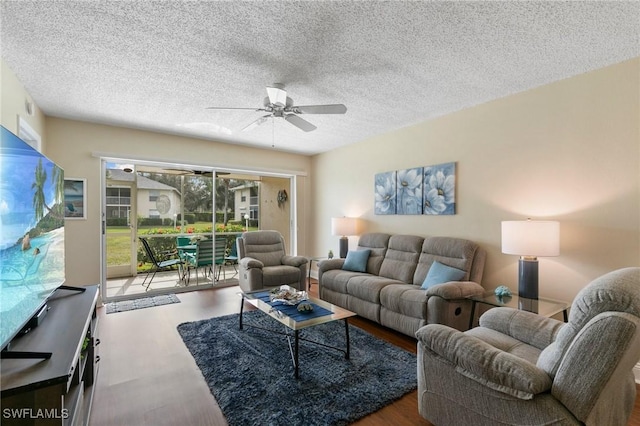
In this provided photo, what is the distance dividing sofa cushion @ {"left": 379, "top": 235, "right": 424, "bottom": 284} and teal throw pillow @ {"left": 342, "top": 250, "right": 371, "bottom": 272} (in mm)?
241

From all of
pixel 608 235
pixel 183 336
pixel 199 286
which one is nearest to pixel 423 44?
pixel 608 235

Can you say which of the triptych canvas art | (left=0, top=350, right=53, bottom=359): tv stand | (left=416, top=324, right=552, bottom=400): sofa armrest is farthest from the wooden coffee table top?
the triptych canvas art

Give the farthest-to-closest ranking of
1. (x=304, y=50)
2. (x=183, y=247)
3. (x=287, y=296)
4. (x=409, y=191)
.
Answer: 1. (x=183, y=247)
2. (x=409, y=191)
3. (x=287, y=296)
4. (x=304, y=50)

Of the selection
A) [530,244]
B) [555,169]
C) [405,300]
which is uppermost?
[555,169]

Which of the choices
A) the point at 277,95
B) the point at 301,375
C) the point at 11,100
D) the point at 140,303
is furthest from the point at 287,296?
the point at 11,100

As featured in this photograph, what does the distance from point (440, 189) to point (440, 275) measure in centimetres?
116

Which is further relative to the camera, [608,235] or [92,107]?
[92,107]

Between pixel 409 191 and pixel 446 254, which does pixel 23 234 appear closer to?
pixel 446 254

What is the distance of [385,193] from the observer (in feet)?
14.7

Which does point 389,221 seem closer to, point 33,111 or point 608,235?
point 608,235

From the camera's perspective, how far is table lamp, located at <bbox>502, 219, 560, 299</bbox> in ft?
8.18

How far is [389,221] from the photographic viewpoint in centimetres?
447

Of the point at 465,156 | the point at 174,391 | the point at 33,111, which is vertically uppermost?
the point at 33,111

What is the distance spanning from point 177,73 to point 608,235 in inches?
154
